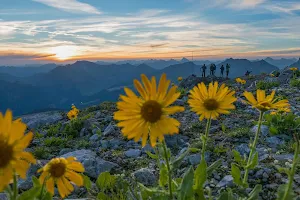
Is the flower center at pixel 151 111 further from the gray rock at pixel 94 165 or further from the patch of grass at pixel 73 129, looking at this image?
the patch of grass at pixel 73 129

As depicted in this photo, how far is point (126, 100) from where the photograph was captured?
271 cm

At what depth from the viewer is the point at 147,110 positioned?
9.16 feet

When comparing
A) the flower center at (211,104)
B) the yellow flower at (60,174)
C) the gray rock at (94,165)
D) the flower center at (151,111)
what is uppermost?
the flower center at (151,111)

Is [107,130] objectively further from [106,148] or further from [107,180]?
[107,180]

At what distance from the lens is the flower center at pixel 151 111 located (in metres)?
2.77

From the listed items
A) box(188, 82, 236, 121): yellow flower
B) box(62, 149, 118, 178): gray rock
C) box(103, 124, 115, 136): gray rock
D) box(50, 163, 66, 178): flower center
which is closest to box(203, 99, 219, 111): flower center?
box(188, 82, 236, 121): yellow flower

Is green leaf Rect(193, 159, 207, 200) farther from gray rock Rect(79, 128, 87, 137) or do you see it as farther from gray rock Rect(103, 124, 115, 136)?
gray rock Rect(79, 128, 87, 137)

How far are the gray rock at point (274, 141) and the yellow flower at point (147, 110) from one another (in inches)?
226

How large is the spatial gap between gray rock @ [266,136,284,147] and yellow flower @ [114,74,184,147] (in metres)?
5.74

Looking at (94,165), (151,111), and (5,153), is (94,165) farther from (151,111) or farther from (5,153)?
(5,153)

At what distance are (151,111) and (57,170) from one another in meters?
1.10

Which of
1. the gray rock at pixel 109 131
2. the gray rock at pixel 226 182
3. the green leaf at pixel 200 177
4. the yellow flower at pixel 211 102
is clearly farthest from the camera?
the gray rock at pixel 109 131

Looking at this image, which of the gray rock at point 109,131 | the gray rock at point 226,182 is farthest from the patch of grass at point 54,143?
the gray rock at point 226,182

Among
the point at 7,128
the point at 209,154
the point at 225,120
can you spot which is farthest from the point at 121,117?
the point at 225,120
